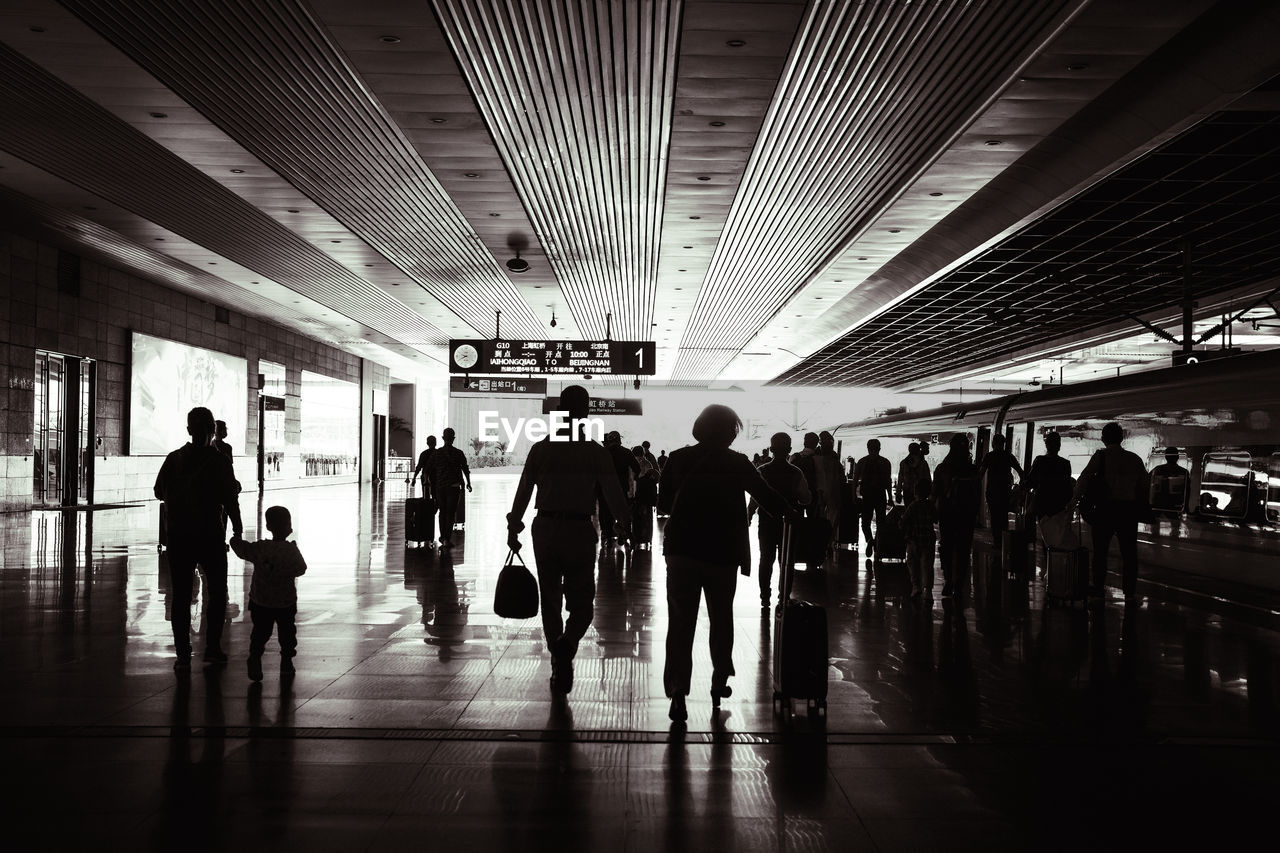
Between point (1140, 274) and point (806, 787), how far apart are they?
19563 mm

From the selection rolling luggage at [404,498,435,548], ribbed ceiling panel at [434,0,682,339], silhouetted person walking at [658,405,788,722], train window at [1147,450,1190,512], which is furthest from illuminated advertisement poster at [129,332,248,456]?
silhouetted person walking at [658,405,788,722]

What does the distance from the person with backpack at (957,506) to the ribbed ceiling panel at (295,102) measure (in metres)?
6.62

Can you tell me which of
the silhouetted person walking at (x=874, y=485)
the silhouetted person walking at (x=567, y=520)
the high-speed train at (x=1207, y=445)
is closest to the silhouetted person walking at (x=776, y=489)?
the silhouetted person walking at (x=567, y=520)

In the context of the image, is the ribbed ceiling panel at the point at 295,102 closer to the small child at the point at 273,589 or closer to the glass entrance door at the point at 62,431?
the small child at the point at 273,589

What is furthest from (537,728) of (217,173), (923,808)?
(217,173)

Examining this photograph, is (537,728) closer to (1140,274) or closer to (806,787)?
(806,787)

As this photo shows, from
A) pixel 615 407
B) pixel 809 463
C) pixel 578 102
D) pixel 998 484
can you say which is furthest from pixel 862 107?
pixel 615 407

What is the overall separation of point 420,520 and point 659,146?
5.67 m

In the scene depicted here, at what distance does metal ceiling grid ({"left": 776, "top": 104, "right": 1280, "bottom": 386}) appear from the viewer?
1334cm

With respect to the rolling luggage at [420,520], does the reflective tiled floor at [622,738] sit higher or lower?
lower

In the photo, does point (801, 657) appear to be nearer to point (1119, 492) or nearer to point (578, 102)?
point (1119, 492)

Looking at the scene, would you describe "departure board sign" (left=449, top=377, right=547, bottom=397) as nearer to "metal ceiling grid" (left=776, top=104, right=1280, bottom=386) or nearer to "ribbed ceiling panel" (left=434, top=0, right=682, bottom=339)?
"ribbed ceiling panel" (left=434, top=0, right=682, bottom=339)

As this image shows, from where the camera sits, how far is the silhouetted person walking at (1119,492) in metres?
9.70

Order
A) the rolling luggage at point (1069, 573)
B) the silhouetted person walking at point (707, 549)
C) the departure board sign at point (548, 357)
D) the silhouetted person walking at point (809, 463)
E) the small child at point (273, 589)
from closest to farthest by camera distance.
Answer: the silhouetted person walking at point (707, 549)
the small child at point (273, 589)
the rolling luggage at point (1069, 573)
the silhouetted person walking at point (809, 463)
the departure board sign at point (548, 357)
